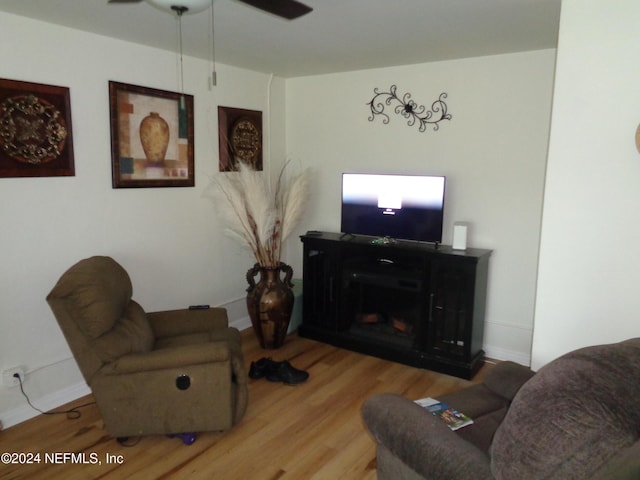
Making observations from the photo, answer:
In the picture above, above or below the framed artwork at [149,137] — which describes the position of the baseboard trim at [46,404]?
below

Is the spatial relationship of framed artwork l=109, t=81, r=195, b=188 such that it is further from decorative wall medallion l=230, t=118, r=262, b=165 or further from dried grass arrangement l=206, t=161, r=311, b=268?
decorative wall medallion l=230, t=118, r=262, b=165

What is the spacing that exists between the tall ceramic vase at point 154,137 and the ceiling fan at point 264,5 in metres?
1.57

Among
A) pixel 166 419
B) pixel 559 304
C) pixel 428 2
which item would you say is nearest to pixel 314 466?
pixel 166 419

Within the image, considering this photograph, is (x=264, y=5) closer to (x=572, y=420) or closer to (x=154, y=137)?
(x=572, y=420)

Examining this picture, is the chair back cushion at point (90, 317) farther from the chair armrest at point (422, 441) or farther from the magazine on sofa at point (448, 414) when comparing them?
the magazine on sofa at point (448, 414)

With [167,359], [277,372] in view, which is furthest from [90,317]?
[277,372]

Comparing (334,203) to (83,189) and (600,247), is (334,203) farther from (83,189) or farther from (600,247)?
(600,247)

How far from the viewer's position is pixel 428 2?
232 cm

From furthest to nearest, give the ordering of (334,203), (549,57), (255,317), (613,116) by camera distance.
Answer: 1. (334,203)
2. (255,317)
3. (549,57)
4. (613,116)

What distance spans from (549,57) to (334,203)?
2050mm

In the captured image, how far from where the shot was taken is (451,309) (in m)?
3.41

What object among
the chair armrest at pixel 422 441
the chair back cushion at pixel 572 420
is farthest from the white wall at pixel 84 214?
the chair back cushion at pixel 572 420

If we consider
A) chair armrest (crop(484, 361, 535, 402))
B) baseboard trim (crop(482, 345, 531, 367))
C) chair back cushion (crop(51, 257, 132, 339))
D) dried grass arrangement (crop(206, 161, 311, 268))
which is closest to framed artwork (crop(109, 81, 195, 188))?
dried grass arrangement (crop(206, 161, 311, 268))

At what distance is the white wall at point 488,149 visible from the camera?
3.34 meters
